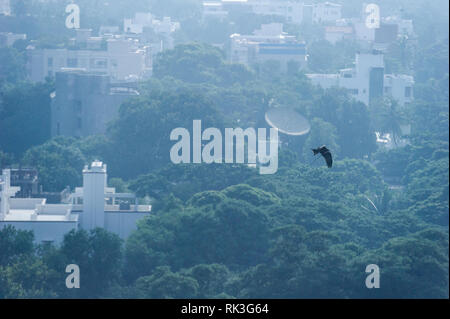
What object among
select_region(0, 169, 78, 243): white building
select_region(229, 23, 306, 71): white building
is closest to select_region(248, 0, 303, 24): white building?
select_region(229, 23, 306, 71): white building

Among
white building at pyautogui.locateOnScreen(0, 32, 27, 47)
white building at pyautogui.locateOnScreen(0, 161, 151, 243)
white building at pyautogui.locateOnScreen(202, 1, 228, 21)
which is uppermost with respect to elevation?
white building at pyautogui.locateOnScreen(0, 161, 151, 243)

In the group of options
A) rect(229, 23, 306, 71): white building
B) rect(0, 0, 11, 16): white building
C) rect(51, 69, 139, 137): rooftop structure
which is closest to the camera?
rect(51, 69, 139, 137): rooftop structure
